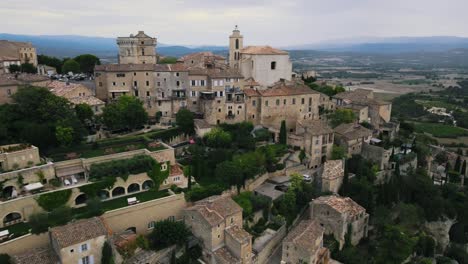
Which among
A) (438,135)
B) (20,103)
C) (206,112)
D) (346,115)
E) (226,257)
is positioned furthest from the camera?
(438,135)

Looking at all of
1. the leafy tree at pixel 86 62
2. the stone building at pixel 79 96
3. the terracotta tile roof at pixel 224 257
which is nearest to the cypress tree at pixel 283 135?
the terracotta tile roof at pixel 224 257

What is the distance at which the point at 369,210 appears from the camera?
140ft

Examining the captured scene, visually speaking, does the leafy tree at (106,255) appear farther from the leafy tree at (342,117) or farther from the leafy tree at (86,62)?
the leafy tree at (86,62)

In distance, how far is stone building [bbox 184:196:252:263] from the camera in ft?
102

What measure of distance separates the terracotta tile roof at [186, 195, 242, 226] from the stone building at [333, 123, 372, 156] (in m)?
22.7

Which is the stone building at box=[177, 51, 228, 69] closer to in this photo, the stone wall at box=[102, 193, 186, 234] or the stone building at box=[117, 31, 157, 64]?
the stone building at box=[117, 31, 157, 64]

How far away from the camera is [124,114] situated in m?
45.9

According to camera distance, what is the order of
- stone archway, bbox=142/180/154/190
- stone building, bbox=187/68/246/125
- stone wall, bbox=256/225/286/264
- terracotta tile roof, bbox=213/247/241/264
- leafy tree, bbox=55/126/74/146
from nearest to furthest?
terracotta tile roof, bbox=213/247/241/264 → stone wall, bbox=256/225/286/264 → stone archway, bbox=142/180/154/190 → leafy tree, bbox=55/126/74/146 → stone building, bbox=187/68/246/125

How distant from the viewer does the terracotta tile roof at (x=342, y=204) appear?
37.9 metres

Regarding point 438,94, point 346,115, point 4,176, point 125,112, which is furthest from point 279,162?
point 438,94

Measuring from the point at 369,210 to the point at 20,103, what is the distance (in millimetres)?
41458

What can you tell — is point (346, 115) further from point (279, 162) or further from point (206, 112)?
point (206, 112)

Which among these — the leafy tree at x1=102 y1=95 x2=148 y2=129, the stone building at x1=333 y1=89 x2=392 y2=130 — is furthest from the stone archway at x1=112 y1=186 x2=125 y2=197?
the stone building at x1=333 y1=89 x2=392 y2=130

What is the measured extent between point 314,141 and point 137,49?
3348 cm
